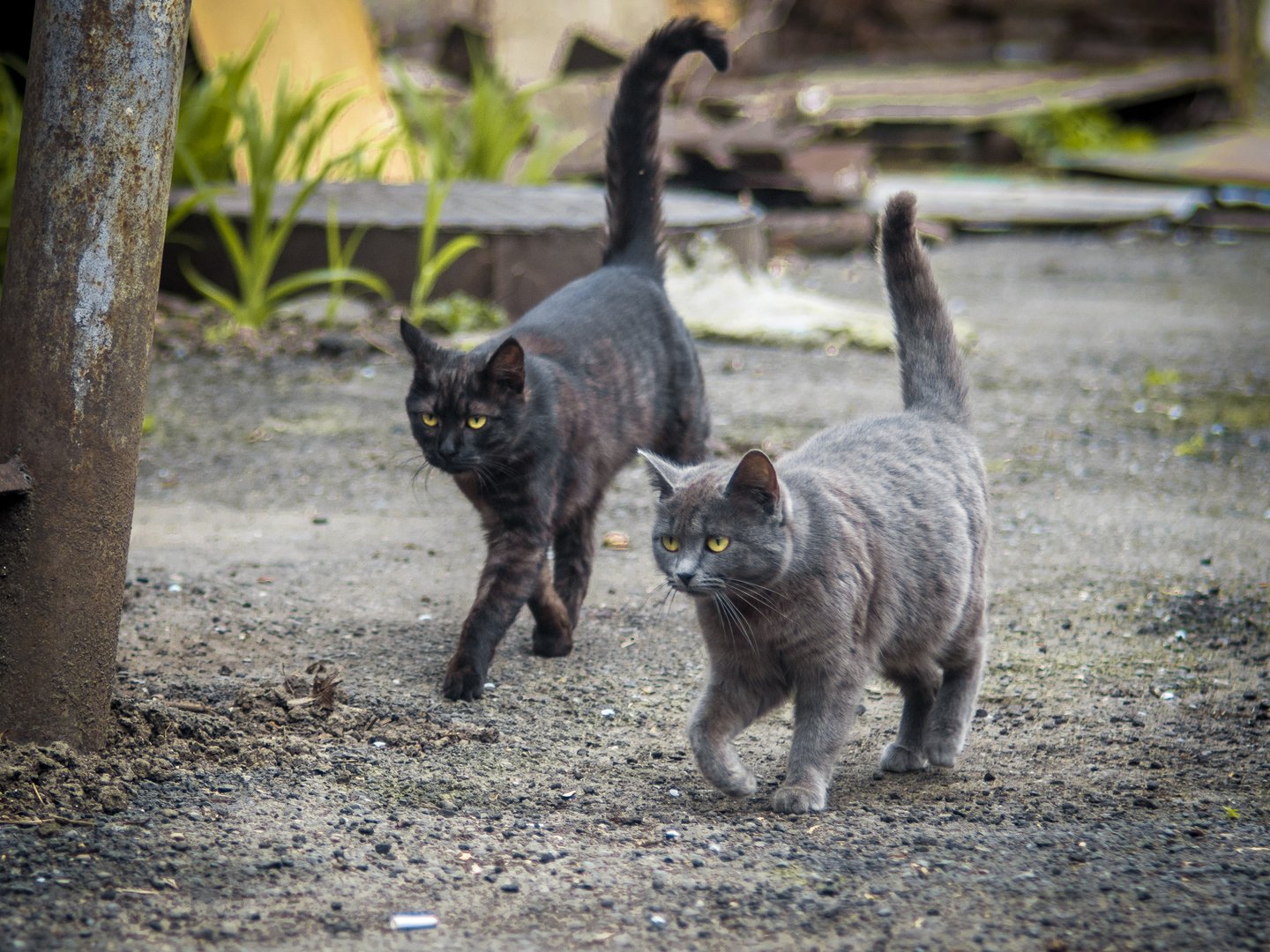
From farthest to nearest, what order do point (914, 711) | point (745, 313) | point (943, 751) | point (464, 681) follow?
point (745, 313) < point (464, 681) < point (914, 711) < point (943, 751)

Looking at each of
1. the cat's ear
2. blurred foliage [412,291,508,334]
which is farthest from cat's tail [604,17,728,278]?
blurred foliage [412,291,508,334]

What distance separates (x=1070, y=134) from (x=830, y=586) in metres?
13.2

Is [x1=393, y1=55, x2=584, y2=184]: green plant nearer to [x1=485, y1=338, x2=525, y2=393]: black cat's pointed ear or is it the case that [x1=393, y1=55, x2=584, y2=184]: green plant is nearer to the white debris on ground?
the white debris on ground

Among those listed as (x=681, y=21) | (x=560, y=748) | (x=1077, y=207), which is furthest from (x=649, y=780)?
(x=1077, y=207)

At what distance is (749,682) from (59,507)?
1.45m

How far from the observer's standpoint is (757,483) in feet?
9.23

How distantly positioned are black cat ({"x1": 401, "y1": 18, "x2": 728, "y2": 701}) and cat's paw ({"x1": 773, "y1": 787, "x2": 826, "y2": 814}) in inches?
34.6

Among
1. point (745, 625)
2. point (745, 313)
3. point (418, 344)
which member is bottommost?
point (745, 625)

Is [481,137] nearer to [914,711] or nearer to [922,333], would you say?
[922,333]

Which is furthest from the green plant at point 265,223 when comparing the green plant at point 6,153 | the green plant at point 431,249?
the green plant at point 6,153

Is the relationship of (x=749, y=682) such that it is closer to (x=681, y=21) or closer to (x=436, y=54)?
(x=681, y=21)

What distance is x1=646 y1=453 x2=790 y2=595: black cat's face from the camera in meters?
2.82

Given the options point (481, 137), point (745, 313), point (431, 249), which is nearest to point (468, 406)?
point (431, 249)

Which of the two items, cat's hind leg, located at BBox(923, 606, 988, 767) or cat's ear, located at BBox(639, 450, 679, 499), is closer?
cat's ear, located at BBox(639, 450, 679, 499)
